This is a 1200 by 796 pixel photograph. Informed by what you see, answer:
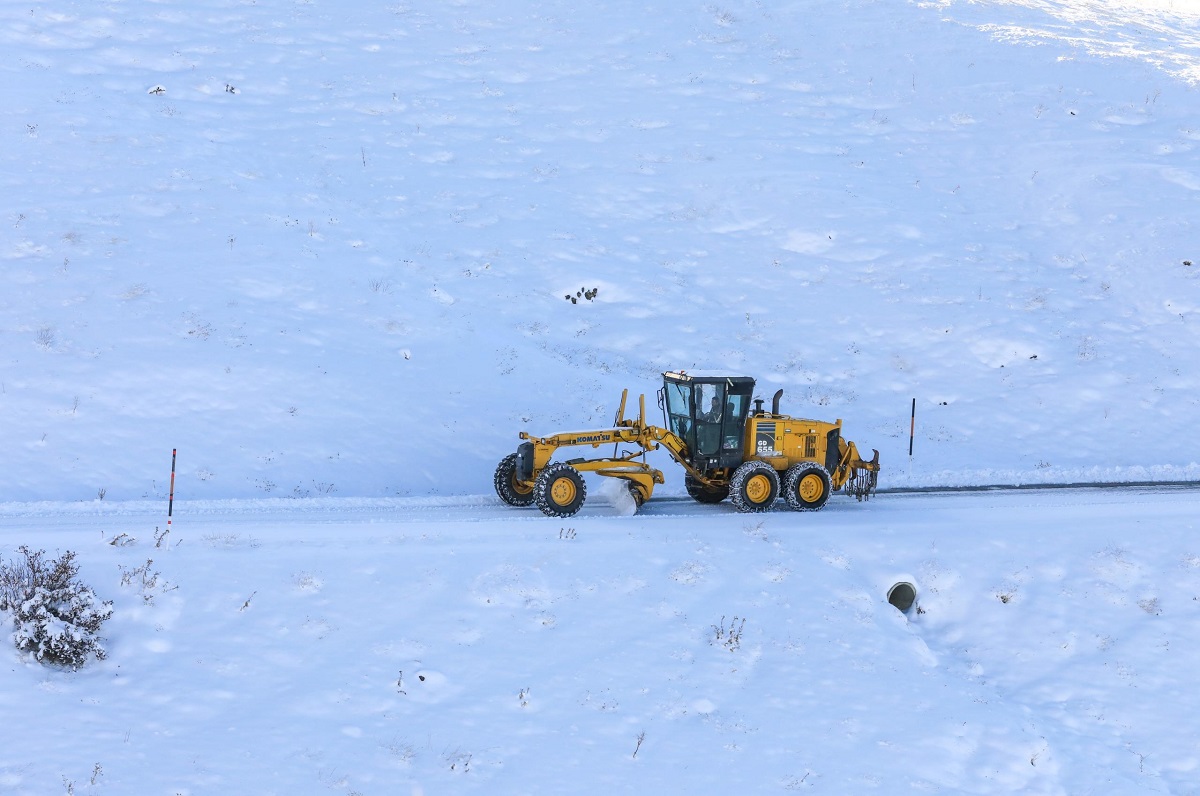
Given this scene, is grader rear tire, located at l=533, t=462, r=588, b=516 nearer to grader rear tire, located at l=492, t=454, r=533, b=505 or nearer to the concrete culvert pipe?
grader rear tire, located at l=492, t=454, r=533, b=505

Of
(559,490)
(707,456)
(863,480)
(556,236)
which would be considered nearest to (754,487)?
(707,456)

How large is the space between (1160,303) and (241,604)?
24.9 metres

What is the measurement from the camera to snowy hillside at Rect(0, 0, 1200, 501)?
21.3 m

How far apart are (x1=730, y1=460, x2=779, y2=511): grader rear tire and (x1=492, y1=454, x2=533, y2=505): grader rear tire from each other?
337 cm

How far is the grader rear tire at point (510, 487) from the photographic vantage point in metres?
18.3

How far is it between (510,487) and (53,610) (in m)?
7.79

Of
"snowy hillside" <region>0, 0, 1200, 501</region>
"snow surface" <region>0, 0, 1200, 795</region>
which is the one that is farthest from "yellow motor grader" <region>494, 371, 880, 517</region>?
"snowy hillside" <region>0, 0, 1200, 501</region>

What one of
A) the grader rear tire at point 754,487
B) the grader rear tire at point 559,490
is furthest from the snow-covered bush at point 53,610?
the grader rear tire at point 754,487

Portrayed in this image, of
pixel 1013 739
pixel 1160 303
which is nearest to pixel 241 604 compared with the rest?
pixel 1013 739

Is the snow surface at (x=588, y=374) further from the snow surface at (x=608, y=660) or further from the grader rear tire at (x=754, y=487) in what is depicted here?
the grader rear tire at (x=754, y=487)

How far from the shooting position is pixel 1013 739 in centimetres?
1315

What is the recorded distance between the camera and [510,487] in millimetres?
18391

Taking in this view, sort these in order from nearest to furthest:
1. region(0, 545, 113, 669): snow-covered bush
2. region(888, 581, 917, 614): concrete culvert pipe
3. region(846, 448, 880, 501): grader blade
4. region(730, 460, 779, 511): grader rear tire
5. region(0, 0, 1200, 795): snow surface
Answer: region(0, 545, 113, 669): snow-covered bush
region(0, 0, 1200, 795): snow surface
region(888, 581, 917, 614): concrete culvert pipe
region(730, 460, 779, 511): grader rear tire
region(846, 448, 880, 501): grader blade

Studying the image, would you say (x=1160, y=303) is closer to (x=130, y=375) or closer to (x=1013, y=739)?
(x=1013, y=739)
